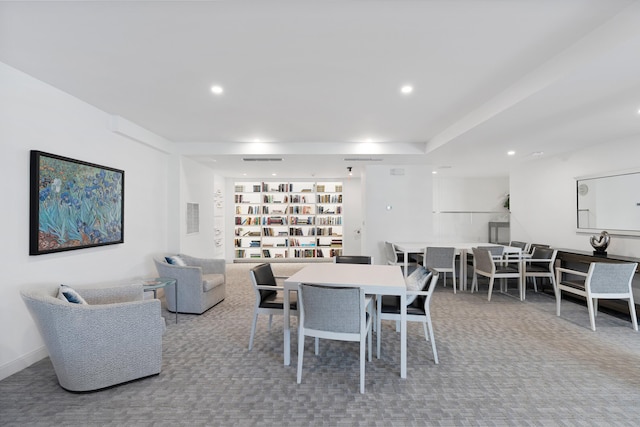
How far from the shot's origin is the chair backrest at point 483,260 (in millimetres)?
4986

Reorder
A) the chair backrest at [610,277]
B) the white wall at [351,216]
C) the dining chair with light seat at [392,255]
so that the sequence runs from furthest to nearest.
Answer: the white wall at [351,216] → the dining chair with light seat at [392,255] → the chair backrest at [610,277]

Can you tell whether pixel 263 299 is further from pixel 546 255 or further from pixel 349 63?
pixel 546 255

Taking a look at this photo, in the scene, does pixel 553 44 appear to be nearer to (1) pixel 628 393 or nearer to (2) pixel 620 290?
(1) pixel 628 393

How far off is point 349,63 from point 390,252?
4.28 meters

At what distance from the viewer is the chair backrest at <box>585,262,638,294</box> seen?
365 cm

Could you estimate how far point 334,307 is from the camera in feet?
7.80

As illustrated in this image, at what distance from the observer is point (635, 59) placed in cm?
227

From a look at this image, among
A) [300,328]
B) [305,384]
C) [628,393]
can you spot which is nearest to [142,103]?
[300,328]

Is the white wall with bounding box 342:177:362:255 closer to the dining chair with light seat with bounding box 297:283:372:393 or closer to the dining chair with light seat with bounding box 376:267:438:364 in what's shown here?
the dining chair with light seat with bounding box 376:267:438:364

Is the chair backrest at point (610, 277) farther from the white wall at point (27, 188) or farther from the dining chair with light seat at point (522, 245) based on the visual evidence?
the white wall at point (27, 188)

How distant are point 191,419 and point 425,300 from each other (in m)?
2.04

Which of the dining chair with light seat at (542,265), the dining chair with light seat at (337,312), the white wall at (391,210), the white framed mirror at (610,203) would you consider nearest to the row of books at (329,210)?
the white wall at (391,210)

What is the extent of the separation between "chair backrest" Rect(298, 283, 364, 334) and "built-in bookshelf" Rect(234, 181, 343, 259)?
21.7ft

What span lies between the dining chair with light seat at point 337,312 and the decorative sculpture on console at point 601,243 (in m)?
4.36
